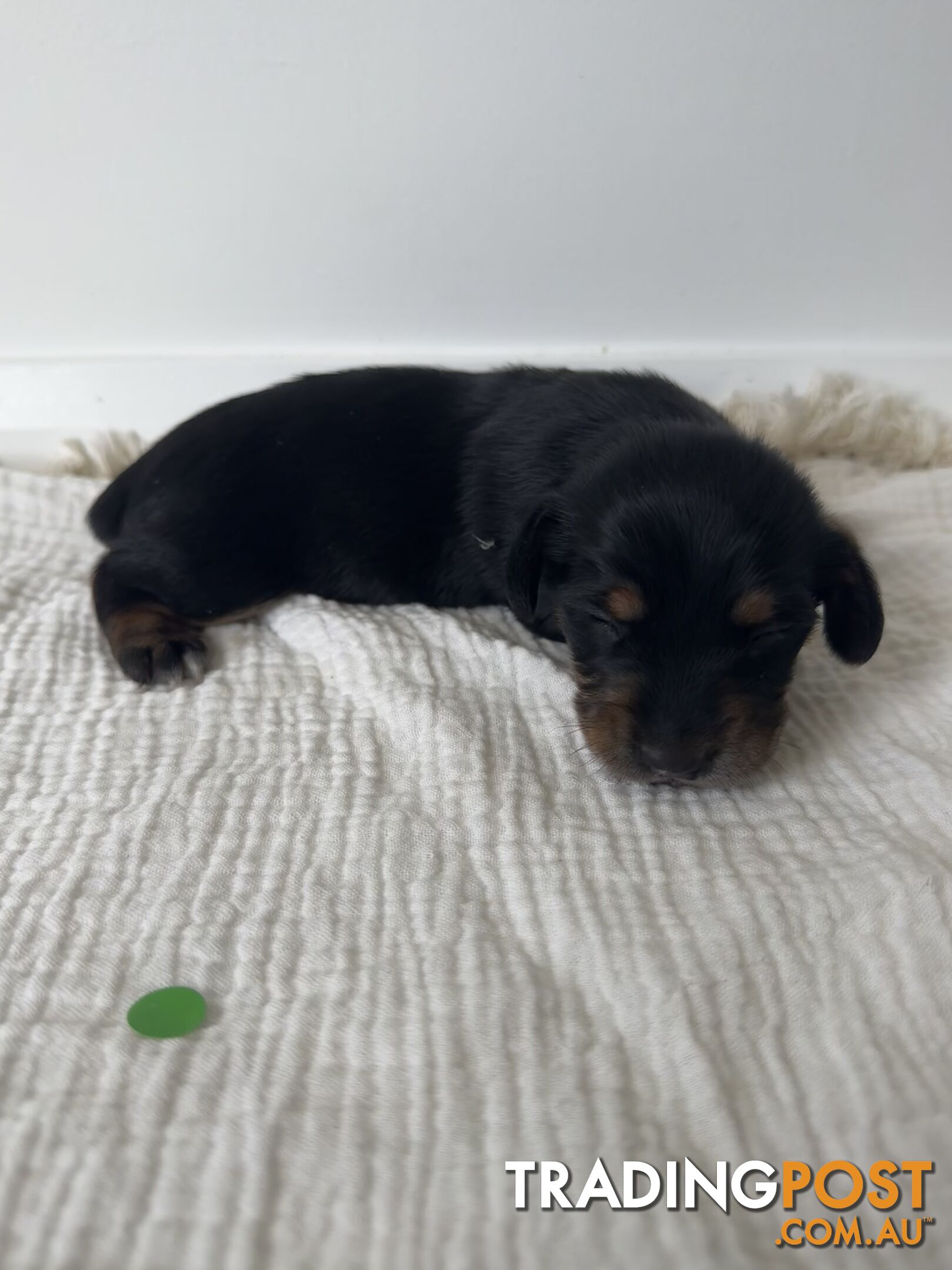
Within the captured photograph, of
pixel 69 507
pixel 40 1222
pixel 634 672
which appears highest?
pixel 634 672

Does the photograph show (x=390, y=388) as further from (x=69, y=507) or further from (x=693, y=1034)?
(x=693, y=1034)

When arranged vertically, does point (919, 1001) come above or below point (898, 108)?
below

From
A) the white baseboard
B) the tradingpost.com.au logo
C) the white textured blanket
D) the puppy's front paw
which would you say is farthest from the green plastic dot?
the white baseboard

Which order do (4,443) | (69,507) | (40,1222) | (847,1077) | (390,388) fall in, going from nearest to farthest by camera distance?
(40,1222)
(847,1077)
(390,388)
(69,507)
(4,443)

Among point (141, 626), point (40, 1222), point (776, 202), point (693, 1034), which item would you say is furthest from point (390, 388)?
point (40, 1222)

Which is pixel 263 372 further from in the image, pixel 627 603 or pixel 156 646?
pixel 627 603

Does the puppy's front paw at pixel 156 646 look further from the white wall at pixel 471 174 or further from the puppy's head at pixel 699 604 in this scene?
the white wall at pixel 471 174

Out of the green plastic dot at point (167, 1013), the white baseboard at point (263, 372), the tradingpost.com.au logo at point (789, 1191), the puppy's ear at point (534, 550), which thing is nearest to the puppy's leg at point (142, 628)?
the puppy's ear at point (534, 550)
